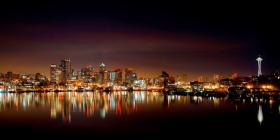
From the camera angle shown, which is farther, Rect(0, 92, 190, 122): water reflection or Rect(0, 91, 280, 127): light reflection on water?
Rect(0, 92, 190, 122): water reflection

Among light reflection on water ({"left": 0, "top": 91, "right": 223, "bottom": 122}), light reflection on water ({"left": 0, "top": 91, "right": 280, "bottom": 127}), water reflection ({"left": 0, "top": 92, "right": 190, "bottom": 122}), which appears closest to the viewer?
light reflection on water ({"left": 0, "top": 91, "right": 280, "bottom": 127})

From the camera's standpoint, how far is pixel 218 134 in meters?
17.8

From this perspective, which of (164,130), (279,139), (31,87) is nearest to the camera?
(279,139)

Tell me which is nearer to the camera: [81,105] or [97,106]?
[97,106]

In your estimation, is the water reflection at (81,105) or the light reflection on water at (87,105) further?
the light reflection on water at (87,105)

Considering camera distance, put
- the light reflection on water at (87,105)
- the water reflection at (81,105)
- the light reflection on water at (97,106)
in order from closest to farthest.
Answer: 1. the light reflection on water at (97,106)
2. the water reflection at (81,105)
3. the light reflection on water at (87,105)

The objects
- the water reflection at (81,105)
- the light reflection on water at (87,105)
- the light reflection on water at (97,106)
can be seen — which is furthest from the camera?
the light reflection on water at (87,105)

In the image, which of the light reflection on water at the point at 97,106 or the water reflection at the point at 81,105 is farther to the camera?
the water reflection at the point at 81,105

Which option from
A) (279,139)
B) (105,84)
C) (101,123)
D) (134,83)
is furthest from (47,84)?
(279,139)

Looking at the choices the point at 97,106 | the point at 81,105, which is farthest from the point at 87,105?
the point at 97,106

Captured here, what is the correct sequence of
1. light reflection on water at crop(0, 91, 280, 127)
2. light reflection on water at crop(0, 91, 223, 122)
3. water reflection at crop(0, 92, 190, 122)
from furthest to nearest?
light reflection on water at crop(0, 91, 223, 122), water reflection at crop(0, 92, 190, 122), light reflection on water at crop(0, 91, 280, 127)

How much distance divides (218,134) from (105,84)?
134 m

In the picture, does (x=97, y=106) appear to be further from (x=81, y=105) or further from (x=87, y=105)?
(x=81, y=105)

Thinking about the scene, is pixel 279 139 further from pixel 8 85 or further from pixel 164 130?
pixel 8 85
